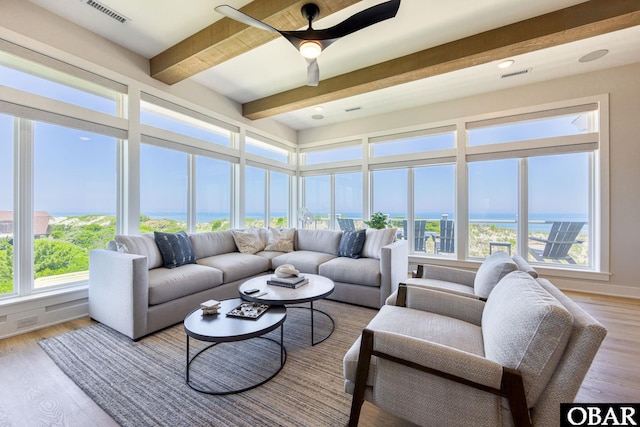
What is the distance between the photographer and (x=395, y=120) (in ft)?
16.4

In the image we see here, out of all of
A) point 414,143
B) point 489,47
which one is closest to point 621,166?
point 489,47

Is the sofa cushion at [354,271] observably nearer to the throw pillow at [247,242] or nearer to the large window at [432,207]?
the throw pillow at [247,242]

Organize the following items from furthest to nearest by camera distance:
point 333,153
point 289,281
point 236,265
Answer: point 333,153 < point 236,265 < point 289,281

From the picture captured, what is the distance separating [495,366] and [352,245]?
2.74m

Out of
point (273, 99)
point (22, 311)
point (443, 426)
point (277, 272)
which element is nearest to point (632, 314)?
point (443, 426)

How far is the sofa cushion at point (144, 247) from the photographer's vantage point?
272cm

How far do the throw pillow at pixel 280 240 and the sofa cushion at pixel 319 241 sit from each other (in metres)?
0.15

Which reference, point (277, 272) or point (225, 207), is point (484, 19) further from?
point (225, 207)

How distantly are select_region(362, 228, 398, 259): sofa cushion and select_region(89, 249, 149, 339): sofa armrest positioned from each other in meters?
2.64

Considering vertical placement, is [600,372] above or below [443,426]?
below

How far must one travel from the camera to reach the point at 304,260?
3574 mm

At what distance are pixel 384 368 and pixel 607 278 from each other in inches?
170

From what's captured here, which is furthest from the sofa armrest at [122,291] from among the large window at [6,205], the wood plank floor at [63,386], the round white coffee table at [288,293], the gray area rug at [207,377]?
the round white coffee table at [288,293]

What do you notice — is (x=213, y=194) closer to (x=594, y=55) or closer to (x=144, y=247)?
(x=144, y=247)
